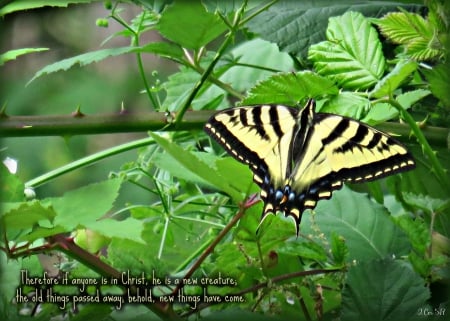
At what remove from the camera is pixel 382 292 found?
657 mm

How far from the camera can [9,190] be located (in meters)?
0.64

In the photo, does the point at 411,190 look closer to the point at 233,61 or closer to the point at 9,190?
the point at 233,61

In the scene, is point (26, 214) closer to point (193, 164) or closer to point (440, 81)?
point (193, 164)

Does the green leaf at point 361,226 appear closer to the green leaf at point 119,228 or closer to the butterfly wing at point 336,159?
the butterfly wing at point 336,159

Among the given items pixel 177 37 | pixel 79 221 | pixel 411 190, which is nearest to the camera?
pixel 79 221

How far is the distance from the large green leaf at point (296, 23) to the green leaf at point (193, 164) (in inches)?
13.8

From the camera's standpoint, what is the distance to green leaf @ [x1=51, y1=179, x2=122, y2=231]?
1.97 feet

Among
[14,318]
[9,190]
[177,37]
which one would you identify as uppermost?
[177,37]

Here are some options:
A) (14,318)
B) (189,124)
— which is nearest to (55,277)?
(14,318)

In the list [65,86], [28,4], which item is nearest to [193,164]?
[28,4]

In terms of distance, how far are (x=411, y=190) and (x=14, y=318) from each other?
0.51 meters

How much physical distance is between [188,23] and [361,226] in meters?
0.27

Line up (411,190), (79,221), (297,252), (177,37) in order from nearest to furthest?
(79,221), (297,252), (177,37), (411,190)

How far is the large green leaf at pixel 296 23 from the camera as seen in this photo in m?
0.97
